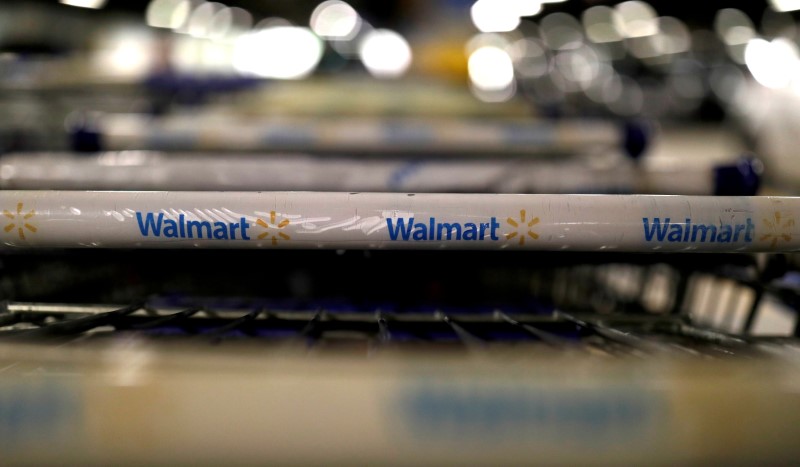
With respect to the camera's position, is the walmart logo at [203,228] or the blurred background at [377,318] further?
the walmart logo at [203,228]

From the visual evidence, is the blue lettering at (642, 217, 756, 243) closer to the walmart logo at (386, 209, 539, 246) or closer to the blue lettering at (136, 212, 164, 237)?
the walmart logo at (386, 209, 539, 246)

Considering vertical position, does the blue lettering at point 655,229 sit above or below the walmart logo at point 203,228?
above

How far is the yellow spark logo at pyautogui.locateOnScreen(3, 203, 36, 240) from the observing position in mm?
1011

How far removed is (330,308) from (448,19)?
13.5ft

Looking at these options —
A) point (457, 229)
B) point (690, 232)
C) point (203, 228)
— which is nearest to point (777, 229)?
point (690, 232)

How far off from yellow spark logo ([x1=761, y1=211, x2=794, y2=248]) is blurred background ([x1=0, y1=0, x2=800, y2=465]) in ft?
0.82

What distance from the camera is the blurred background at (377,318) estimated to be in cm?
69

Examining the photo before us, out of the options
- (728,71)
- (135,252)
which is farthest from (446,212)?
(728,71)

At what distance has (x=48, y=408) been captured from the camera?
2.27 ft

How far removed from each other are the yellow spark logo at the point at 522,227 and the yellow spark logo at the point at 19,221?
3.46ft

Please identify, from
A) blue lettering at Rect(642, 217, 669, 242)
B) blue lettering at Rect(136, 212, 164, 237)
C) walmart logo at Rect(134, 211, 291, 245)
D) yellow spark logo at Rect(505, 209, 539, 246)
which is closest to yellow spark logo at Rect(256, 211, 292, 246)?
walmart logo at Rect(134, 211, 291, 245)

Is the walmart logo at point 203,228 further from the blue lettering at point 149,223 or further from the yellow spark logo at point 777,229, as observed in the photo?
the yellow spark logo at point 777,229

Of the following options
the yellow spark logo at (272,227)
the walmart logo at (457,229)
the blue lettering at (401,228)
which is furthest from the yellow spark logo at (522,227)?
the yellow spark logo at (272,227)

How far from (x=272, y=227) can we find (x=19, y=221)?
0.56 meters
